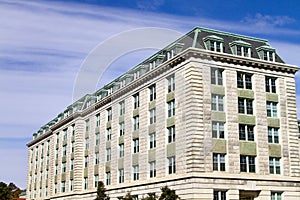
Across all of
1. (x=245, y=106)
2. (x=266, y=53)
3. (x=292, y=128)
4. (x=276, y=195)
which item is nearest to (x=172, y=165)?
(x=245, y=106)

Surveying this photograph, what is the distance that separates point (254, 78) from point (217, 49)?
17.1 feet

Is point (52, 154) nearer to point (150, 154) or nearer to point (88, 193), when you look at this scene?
point (88, 193)

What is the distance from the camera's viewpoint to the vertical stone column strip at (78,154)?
68625 millimetres

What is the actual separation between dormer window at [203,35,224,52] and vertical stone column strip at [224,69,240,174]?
2575 millimetres

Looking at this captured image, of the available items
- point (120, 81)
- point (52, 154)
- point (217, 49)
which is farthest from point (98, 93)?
point (217, 49)

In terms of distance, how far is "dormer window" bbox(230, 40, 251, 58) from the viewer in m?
48.5

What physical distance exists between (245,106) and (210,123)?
5.14 meters

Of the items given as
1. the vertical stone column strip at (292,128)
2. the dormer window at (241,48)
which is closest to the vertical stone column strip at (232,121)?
the dormer window at (241,48)

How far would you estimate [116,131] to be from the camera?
5966cm

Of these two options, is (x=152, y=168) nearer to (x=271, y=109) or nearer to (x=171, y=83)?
(x=171, y=83)

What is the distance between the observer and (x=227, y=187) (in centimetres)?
4356

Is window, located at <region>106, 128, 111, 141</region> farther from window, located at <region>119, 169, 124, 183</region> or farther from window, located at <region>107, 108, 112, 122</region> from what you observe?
window, located at <region>119, 169, 124, 183</region>

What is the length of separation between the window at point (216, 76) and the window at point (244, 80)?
2.37 meters

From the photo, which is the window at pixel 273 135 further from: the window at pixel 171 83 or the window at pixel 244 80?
the window at pixel 171 83
